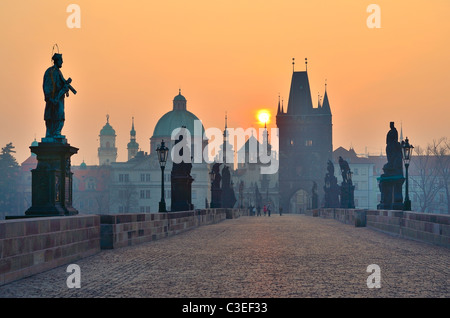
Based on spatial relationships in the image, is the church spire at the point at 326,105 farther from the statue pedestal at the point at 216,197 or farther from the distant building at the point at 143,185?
the statue pedestal at the point at 216,197

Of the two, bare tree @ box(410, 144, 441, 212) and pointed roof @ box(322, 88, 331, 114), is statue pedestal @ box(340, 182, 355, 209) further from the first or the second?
pointed roof @ box(322, 88, 331, 114)

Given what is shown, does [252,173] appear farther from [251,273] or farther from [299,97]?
[251,273]

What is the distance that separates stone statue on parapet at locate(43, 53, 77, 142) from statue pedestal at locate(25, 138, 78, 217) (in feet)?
1.36

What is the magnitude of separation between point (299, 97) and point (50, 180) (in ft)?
398

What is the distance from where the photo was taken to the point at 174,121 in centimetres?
15088

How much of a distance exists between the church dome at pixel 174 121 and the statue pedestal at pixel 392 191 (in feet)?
401

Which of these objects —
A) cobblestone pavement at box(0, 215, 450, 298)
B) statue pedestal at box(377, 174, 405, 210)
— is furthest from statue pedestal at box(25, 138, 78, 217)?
statue pedestal at box(377, 174, 405, 210)

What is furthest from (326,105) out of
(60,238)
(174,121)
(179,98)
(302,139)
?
(60,238)

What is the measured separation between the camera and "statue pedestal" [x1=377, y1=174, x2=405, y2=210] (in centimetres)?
2735

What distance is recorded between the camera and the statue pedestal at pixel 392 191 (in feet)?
89.7

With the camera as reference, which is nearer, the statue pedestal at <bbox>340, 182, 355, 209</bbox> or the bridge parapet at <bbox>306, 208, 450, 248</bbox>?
the bridge parapet at <bbox>306, 208, 450, 248</bbox>

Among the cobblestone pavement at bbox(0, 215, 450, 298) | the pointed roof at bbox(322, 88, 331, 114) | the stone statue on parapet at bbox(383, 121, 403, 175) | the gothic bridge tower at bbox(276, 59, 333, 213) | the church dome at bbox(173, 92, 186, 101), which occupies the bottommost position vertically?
the cobblestone pavement at bbox(0, 215, 450, 298)
